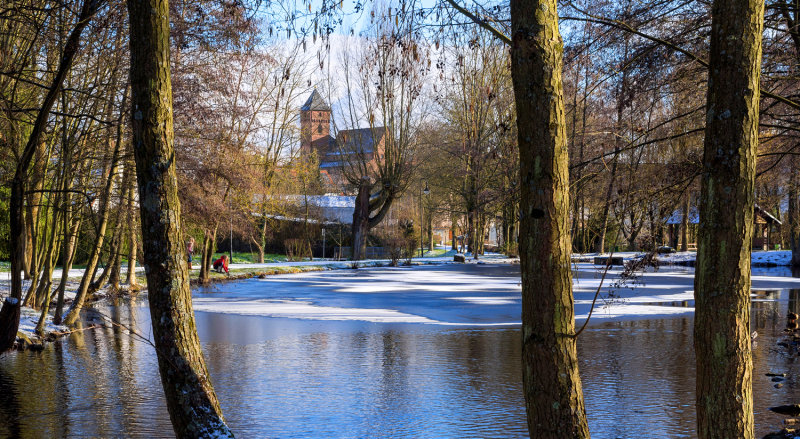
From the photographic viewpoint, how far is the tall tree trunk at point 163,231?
538 cm

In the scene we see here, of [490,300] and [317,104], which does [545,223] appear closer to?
[490,300]

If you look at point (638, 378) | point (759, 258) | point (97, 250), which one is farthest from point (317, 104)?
point (638, 378)

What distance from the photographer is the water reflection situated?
800 centimetres

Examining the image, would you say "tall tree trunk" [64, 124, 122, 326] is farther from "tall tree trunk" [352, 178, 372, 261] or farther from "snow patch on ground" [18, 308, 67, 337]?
"tall tree trunk" [352, 178, 372, 261]

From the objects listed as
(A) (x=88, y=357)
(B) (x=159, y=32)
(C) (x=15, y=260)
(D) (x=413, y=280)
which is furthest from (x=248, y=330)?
(D) (x=413, y=280)

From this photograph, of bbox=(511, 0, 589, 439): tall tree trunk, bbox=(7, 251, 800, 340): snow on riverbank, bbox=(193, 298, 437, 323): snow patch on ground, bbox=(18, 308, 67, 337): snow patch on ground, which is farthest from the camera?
bbox=(7, 251, 800, 340): snow on riverbank

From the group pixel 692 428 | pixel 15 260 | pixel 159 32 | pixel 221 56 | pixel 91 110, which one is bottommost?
pixel 692 428

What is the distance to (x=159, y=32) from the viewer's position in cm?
538

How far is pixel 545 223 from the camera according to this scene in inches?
169

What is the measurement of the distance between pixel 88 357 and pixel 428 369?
18.7 feet

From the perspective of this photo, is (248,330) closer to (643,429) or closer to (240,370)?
(240,370)

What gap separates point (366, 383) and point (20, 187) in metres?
5.60

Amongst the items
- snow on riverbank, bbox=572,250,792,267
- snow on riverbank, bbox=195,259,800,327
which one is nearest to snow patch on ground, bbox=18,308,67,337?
snow on riverbank, bbox=195,259,800,327

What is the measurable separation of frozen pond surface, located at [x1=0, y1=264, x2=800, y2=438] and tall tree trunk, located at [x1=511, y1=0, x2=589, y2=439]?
9.6 inches
